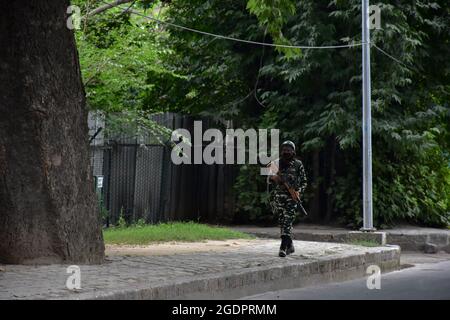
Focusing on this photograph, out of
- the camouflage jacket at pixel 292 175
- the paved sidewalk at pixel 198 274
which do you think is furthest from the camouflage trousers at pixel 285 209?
the paved sidewalk at pixel 198 274

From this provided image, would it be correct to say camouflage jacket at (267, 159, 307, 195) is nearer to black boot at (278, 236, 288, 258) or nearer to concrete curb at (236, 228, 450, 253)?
black boot at (278, 236, 288, 258)

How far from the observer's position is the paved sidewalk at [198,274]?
752 centimetres

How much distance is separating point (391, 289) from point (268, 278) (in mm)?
1696

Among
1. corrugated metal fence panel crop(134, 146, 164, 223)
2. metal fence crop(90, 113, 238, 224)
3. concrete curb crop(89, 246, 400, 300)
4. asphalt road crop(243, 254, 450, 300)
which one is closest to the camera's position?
concrete curb crop(89, 246, 400, 300)

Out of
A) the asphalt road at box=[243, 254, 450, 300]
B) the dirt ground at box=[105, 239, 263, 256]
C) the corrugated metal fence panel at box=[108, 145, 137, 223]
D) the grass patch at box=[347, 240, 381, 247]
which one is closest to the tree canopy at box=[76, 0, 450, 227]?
the corrugated metal fence panel at box=[108, 145, 137, 223]

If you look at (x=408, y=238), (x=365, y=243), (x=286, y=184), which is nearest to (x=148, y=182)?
(x=408, y=238)

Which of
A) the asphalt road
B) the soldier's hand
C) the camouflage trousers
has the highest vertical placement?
the soldier's hand

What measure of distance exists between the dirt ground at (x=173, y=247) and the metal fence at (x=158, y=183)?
4.42 meters

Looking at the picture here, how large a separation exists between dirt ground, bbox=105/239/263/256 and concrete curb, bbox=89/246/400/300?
79.7 inches

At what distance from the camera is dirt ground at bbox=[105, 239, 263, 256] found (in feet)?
37.0

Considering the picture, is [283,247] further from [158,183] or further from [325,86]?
[158,183]

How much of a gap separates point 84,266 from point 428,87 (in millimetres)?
12147

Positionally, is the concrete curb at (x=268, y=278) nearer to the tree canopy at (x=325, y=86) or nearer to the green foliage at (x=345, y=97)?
the green foliage at (x=345, y=97)

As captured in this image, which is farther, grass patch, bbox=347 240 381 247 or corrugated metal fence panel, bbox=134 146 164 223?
corrugated metal fence panel, bbox=134 146 164 223
